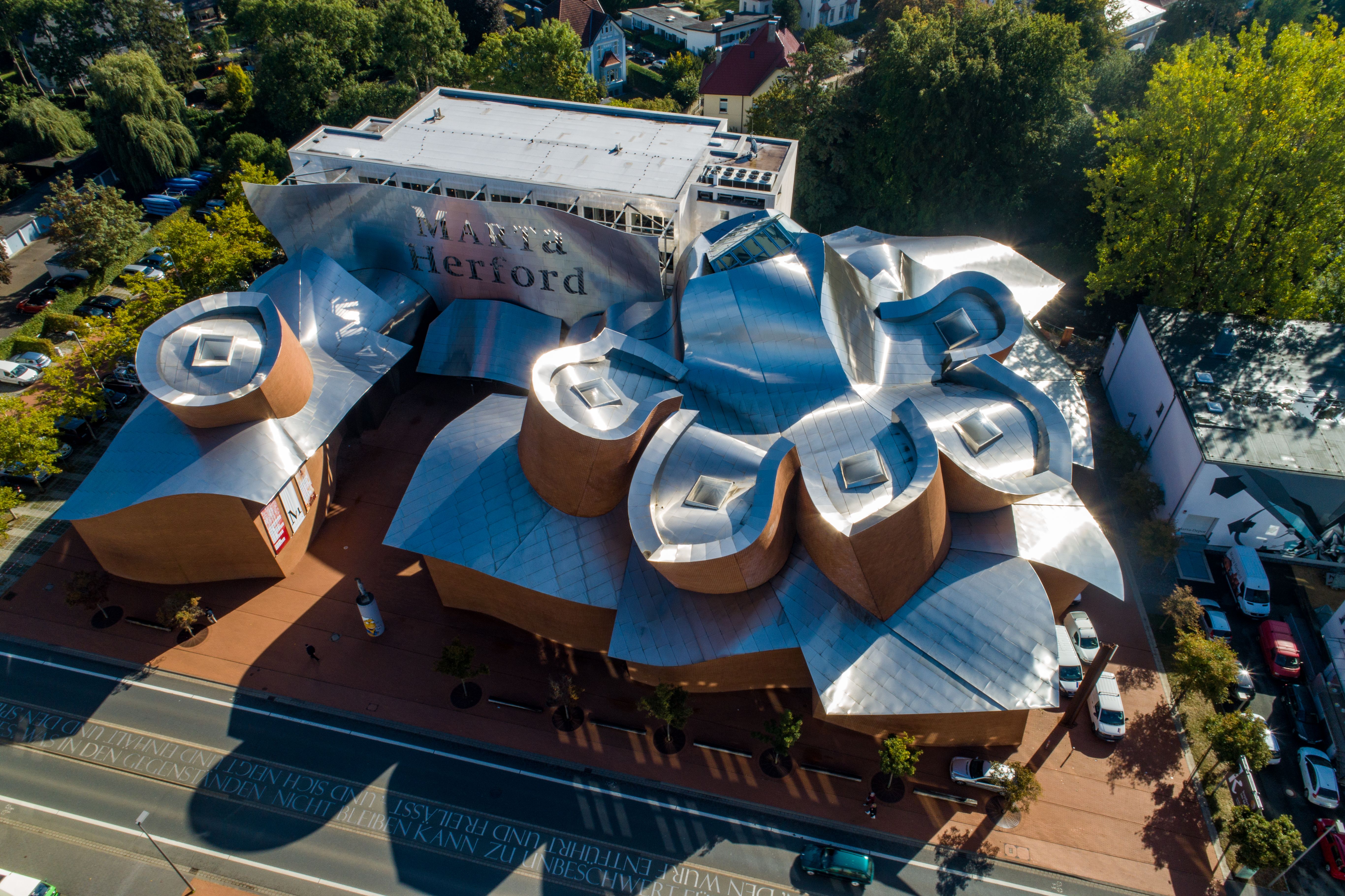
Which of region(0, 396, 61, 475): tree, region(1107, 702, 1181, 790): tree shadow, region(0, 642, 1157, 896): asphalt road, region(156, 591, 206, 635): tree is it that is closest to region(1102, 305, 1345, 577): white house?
region(1107, 702, 1181, 790): tree shadow

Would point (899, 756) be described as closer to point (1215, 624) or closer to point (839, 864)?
point (839, 864)

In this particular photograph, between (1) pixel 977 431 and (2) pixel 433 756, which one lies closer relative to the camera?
(2) pixel 433 756

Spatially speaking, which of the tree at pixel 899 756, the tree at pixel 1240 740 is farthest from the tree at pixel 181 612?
the tree at pixel 1240 740

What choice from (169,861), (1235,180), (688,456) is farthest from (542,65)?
(169,861)

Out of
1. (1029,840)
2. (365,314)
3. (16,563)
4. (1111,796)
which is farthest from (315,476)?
(1111,796)

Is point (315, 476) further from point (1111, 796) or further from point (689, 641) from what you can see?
point (1111, 796)

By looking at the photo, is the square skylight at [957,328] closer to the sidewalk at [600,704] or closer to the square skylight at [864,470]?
the square skylight at [864,470]

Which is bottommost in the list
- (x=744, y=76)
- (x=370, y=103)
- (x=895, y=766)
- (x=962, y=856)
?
(x=962, y=856)
